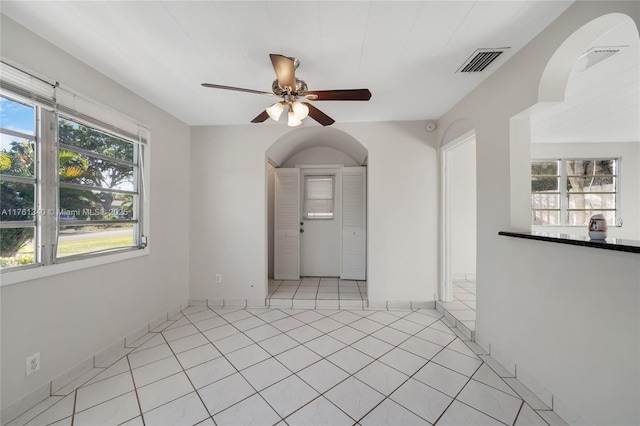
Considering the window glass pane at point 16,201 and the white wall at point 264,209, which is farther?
the white wall at point 264,209

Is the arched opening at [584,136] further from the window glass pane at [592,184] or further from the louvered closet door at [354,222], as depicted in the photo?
the louvered closet door at [354,222]

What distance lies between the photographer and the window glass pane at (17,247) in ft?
4.44

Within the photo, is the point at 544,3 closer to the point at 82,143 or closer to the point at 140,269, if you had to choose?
the point at 82,143

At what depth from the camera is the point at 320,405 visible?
1.48m

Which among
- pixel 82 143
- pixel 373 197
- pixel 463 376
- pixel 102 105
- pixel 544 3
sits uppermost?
pixel 544 3

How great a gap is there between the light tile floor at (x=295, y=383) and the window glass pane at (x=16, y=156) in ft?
4.91

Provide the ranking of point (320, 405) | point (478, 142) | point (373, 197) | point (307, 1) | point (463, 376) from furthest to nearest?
1. point (373, 197)
2. point (478, 142)
3. point (463, 376)
4. point (320, 405)
5. point (307, 1)

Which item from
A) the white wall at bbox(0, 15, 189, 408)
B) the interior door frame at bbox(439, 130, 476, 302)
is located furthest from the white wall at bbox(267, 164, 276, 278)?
the interior door frame at bbox(439, 130, 476, 302)

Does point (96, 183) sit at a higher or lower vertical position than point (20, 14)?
lower

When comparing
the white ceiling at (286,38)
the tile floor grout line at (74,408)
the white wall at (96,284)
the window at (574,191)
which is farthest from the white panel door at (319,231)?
the window at (574,191)

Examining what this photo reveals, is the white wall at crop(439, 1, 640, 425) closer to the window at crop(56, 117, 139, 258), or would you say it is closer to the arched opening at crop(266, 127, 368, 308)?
the arched opening at crop(266, 127, 368, 308)

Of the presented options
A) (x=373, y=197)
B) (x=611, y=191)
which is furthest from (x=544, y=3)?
(x=611, y=191)

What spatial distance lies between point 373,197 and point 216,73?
215cm

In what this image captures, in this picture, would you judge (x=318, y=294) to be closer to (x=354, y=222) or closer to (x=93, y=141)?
(x=354, y=222)
